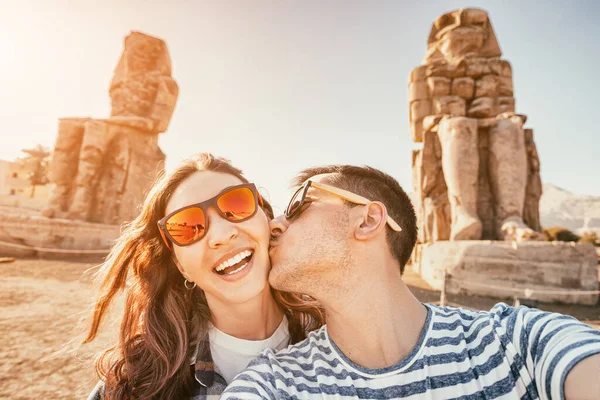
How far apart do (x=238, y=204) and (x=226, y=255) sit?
276mm

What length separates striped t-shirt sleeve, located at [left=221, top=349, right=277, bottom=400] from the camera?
3.44 ft

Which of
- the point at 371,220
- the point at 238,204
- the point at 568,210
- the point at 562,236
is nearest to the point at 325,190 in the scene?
the point at 371,220

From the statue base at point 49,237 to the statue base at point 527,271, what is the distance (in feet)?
32.5

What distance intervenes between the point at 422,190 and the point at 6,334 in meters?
7.68

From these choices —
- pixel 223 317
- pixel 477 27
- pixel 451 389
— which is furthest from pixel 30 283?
pixel 477 27

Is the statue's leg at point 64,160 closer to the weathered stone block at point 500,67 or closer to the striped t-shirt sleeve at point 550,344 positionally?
the weathered stone block at point 500,67

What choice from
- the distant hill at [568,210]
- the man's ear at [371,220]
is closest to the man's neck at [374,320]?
the man's ear at [371,220]

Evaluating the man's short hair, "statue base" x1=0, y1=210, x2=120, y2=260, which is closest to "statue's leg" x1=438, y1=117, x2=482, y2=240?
the man's short hair

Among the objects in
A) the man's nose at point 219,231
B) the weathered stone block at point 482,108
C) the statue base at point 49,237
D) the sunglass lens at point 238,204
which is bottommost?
the statue base at point 49,237

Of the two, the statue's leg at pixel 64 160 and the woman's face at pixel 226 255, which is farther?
the statue's leg at pixel 64 160

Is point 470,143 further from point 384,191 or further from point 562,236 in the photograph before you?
point 562,236

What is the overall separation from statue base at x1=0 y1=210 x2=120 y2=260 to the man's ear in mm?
10585

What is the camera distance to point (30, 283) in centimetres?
561

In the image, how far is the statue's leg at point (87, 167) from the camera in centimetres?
1193
